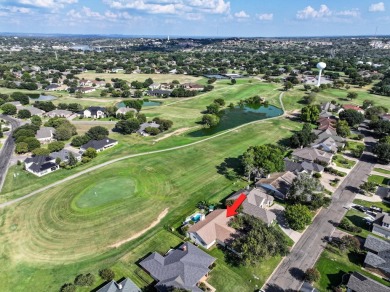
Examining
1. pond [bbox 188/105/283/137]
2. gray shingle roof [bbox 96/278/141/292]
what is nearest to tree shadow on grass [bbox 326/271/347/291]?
gray shingle roof [bbox 96/278/141/292]

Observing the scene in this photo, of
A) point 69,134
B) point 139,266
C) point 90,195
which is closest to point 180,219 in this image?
point 139,266

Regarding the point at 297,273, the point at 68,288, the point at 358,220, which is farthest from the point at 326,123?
the point at 68,288

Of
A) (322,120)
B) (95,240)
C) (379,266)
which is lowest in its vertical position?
(95,240)

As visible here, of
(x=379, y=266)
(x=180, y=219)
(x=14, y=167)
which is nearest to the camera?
(x=379, y=266)

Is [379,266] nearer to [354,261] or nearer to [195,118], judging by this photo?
[354,261]

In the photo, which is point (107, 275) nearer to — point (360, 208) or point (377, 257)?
point (377, 257)

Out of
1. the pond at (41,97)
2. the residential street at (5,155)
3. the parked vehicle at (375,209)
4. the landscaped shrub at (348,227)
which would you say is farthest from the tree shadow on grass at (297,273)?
the pond at (41,97)
